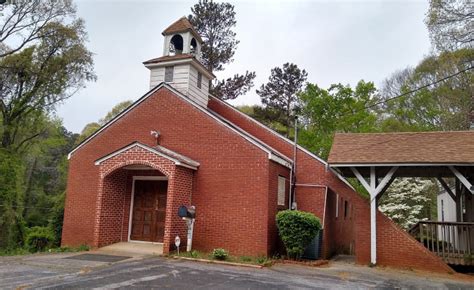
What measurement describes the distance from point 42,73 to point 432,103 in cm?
2419

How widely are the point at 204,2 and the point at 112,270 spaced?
1060 inches

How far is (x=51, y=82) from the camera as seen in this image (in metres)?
24.9

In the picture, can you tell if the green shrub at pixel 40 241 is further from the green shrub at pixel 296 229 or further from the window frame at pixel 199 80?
the green shrub at pixel 296 229

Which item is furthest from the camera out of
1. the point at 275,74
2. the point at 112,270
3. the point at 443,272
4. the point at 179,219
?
the point at 275,74

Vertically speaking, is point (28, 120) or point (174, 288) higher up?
point (28, 120)

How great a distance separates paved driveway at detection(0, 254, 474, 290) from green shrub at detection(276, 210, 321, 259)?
0.77m

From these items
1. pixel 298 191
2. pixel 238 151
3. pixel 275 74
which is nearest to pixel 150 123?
pixel 238 151

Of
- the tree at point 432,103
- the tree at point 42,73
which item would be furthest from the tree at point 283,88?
the tree at point 42,73

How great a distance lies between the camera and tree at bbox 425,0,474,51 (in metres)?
14.0

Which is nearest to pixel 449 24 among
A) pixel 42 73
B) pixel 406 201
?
pixel 406 201

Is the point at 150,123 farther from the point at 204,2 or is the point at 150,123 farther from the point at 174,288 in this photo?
the point at 204,2

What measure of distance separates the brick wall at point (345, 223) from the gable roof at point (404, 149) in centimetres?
131

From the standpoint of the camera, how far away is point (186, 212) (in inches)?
480

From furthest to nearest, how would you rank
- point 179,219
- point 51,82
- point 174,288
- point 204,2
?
point 204,2
point 51,82
point 179,219
point 174,288
